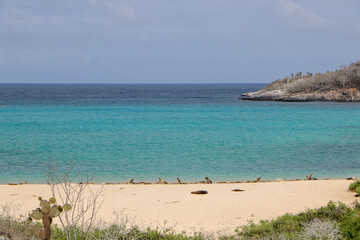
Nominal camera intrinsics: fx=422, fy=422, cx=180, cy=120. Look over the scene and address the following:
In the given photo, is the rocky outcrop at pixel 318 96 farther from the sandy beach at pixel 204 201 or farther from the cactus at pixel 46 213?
the cactus at pixel 46 213

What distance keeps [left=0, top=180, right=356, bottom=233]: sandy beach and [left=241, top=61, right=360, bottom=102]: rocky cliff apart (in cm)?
6115

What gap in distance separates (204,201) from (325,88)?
70791mm

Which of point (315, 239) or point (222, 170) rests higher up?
point (315, 239)

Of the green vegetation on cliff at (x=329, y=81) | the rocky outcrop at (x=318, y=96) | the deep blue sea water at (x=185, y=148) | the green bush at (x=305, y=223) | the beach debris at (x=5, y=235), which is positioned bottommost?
the deep blue sea water at (x=185, y=148)

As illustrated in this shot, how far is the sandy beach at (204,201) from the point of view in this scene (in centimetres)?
1061

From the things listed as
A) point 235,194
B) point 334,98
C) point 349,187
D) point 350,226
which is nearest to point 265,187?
point 235,194

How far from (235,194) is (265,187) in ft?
5.49

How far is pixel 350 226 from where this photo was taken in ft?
26.6

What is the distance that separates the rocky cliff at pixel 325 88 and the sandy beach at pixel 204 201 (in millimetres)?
61148

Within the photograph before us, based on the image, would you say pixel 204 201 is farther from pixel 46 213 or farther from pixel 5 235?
pixel 46 213

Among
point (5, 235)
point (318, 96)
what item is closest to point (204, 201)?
point (5, 235)

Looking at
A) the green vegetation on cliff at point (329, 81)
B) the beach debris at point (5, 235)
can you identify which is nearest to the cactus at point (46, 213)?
the beach debris at point (5, 235)

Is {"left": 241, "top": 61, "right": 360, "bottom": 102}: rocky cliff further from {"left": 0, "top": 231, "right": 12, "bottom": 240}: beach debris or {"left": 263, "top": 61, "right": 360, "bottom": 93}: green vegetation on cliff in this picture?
{"left": 0, "top": 231, "right": 12, "bottom": 240}: beach debris

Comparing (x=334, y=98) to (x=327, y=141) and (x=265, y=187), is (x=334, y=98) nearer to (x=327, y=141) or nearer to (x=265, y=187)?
(x=327, y=141)
